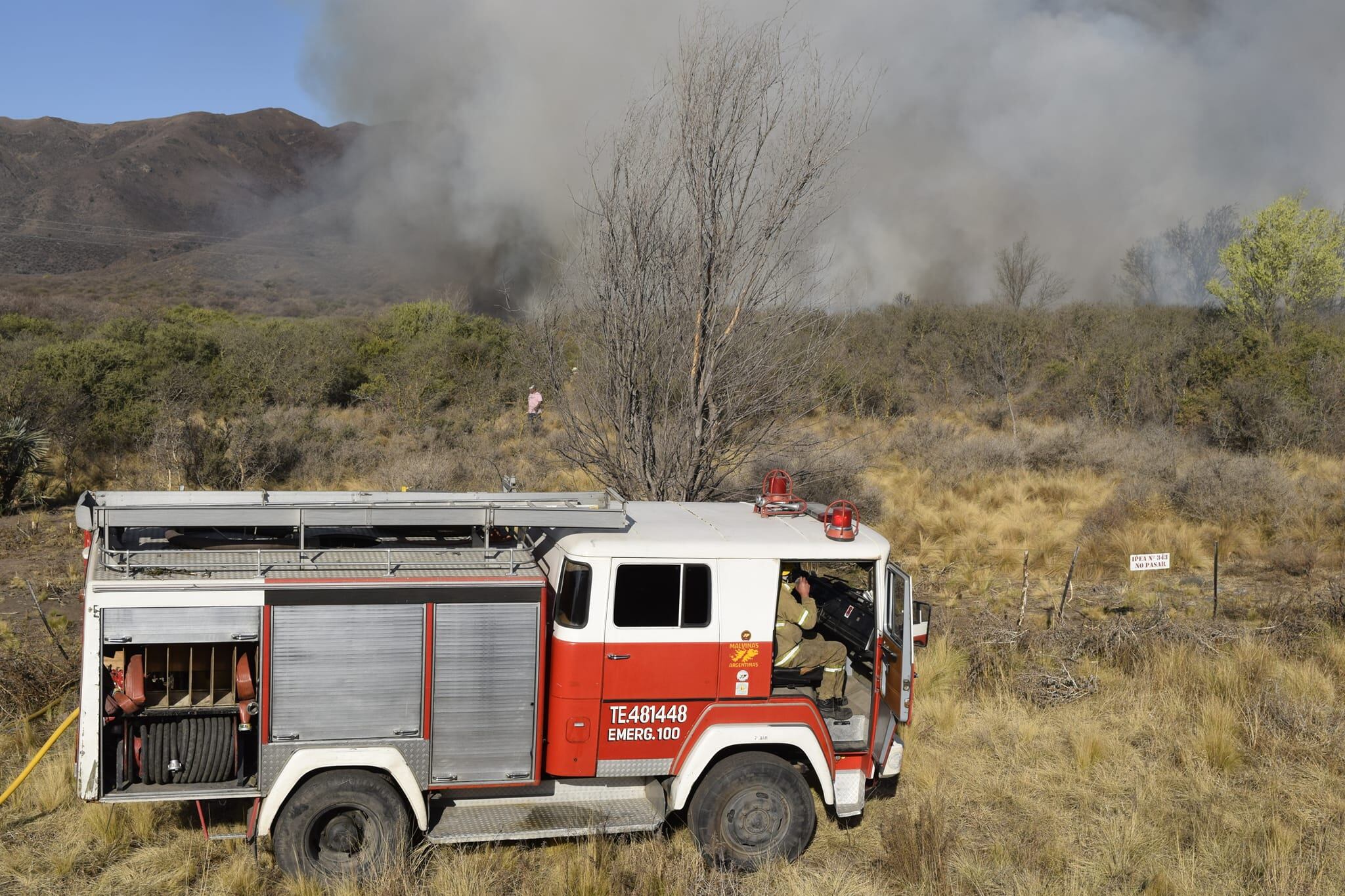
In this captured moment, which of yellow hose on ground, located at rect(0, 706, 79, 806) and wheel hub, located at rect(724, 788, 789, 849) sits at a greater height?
yellow hose on ground, located at rect(0, 706, 79, 806)

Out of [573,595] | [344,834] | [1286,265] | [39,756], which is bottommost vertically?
[344,834]

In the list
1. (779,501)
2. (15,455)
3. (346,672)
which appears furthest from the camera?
(15,455)

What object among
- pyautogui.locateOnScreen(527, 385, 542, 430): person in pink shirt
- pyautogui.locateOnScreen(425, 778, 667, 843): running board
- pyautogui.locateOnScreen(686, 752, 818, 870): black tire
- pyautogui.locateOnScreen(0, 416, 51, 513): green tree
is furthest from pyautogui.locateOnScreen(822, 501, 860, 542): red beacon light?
pyautogui.locateOnScreen(0, 416, 51, 513): green tree

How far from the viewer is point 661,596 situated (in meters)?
5.38

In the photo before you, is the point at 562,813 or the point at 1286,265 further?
the point at 1286,265

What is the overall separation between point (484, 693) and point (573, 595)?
71 centimetres

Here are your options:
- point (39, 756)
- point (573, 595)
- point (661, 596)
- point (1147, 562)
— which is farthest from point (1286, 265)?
point (39, 756)

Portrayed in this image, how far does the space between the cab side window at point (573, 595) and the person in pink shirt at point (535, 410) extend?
497 inches

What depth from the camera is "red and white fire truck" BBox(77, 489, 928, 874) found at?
16.2ft

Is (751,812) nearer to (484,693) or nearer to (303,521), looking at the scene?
(484,693)

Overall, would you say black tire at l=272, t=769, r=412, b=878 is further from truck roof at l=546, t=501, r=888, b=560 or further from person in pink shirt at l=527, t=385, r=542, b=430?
person in pink shirt at l=527, t=385, r=542, b=430

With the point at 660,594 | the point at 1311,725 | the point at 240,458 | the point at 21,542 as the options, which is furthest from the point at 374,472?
the point at 1311,725

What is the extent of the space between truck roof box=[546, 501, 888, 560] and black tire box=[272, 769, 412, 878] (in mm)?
1671

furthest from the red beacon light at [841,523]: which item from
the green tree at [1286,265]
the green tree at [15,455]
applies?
the green tree at [1286,265]
